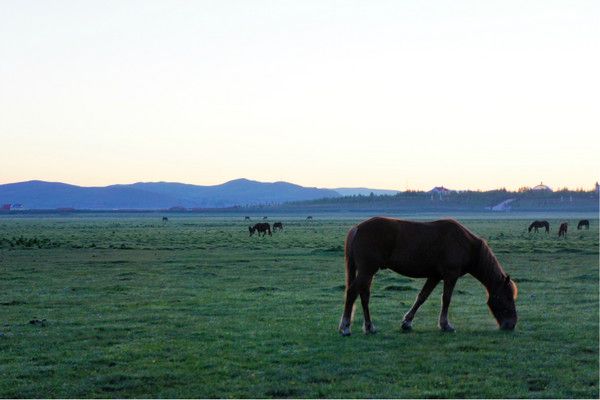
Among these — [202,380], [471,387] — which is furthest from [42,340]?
[471,387]

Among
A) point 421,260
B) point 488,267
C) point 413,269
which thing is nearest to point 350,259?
point 413,269

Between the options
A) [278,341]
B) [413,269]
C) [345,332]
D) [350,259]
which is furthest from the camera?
[413,269]

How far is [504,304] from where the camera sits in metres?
13.3

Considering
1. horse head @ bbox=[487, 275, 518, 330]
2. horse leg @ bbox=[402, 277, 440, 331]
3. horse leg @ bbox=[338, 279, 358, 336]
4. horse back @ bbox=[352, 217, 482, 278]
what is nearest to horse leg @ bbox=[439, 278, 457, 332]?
horse back @ bbox=[352, 217, 482, 278]

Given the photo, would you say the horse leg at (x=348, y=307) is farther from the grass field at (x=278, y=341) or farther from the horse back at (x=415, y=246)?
the horse back at (x=415, y=246)

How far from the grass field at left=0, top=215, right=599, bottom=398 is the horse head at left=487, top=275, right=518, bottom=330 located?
26cm

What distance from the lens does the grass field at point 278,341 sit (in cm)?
952

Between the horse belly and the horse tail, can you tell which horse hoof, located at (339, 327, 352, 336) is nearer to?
the horse tail

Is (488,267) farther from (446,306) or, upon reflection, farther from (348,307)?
(348,307)

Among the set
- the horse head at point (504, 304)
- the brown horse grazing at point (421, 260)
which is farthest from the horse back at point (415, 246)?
the horse head at point (504, 304)

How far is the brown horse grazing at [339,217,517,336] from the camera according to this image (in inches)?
506

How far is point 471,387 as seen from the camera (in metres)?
9.30

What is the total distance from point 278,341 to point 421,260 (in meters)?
2.82

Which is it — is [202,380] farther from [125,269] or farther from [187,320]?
[125,269]
